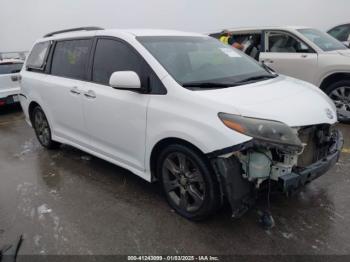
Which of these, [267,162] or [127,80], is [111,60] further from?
[267,162]

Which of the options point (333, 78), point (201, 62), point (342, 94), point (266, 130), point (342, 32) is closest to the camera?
point (266, 130)

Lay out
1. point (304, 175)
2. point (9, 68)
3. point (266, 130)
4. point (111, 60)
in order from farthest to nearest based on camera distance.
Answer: point (9, 68)
point (111, 60)
point (304, 175)
point (266, 130)

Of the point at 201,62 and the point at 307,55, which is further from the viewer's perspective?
the point at 307,55

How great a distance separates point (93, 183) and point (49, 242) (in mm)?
1150

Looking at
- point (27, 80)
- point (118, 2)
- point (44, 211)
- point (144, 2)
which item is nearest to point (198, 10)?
point (144, 2)

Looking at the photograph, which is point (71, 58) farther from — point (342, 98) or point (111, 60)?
point (342, 98)

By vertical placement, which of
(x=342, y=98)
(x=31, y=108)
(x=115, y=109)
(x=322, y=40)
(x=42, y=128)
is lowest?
(x=42, y=128)

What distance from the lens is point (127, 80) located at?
10.4 feet

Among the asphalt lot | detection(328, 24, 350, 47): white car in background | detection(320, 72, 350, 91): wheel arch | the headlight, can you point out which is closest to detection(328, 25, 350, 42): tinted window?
detection(328, 24, 350, 47): white car in background

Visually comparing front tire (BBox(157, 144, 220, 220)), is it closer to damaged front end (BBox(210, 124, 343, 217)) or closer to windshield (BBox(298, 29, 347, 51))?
damaged front end (BBox(210, 124, 343, 217))

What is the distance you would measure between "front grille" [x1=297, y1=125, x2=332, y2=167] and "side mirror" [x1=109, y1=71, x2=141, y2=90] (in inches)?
58.0

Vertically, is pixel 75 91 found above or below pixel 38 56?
below

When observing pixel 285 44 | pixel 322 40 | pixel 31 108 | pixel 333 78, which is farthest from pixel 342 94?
pixel 31 108

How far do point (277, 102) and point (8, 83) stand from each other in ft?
22.1
